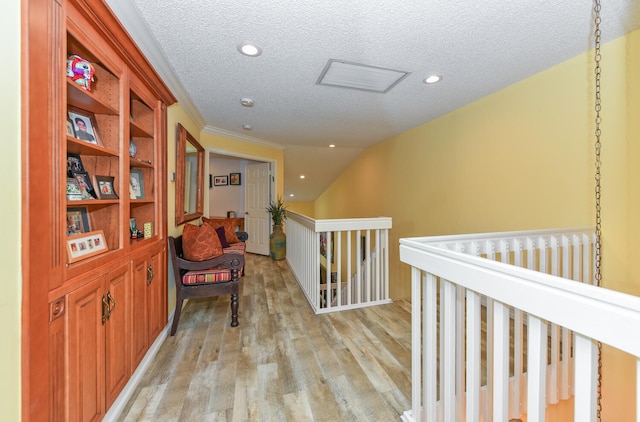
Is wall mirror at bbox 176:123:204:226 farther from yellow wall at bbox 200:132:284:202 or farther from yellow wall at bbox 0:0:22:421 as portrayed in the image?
yellow wall at bbox 0:0:22:421

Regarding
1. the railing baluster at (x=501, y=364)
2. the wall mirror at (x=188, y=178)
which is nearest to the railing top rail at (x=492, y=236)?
the railing baluster at (x=501, y=364)

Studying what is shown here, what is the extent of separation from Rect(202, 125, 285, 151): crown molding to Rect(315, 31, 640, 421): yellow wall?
8.09 feet

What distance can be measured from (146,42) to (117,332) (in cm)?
177

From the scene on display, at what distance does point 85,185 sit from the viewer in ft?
4.64

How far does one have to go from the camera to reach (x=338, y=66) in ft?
6.55

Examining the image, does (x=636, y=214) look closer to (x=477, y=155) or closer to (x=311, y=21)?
(x=477, y=155)

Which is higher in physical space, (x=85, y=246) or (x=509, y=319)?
(x=85, y=246)

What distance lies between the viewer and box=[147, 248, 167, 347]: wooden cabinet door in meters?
1.86

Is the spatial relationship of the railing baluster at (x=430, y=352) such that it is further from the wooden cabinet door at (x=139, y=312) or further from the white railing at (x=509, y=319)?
the wooden cabinet door at (x=139, y=312)

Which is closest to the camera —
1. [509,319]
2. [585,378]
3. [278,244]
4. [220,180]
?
[585,378]

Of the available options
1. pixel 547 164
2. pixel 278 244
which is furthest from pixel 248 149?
pixel 547 164

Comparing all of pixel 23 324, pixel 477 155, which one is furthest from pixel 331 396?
pixel 477 155

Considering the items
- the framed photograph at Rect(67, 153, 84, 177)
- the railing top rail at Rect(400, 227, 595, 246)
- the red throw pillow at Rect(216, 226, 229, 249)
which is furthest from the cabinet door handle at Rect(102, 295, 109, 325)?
the red throw pillow at Rect(216, 226, 229, 249)

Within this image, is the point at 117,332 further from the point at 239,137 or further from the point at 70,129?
the point at 239,137
